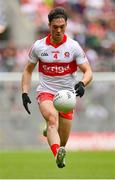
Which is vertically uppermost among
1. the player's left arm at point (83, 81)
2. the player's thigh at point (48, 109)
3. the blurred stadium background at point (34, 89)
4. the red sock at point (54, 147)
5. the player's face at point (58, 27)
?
the player's face at point (58, 27)

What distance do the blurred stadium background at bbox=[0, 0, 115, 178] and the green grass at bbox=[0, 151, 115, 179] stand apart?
678 millimetres

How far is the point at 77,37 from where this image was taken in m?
24.4

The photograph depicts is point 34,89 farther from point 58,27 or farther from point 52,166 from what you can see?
point 58,27

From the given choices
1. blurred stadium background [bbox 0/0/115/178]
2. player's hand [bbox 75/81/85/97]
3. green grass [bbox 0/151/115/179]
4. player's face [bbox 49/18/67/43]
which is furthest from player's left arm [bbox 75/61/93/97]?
blurred stadium background [bbox 0/0/115/178]

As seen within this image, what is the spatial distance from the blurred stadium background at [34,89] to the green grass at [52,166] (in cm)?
68

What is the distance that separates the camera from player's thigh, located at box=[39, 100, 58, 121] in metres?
12.7

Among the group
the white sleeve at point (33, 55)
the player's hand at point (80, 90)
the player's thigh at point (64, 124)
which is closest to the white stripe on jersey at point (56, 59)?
the white sleeve at point (33, 55)

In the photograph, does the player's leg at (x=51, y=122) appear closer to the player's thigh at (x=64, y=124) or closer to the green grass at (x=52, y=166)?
the player's thigh at (x=64, y=124)

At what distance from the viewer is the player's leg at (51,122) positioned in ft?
40.8

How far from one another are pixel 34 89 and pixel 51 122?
10.0 meters

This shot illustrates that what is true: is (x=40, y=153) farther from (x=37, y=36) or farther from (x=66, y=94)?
(x=66, y=94)

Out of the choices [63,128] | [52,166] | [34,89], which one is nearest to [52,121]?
[63,128]

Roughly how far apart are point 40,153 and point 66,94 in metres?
9.88

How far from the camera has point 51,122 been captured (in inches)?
500
